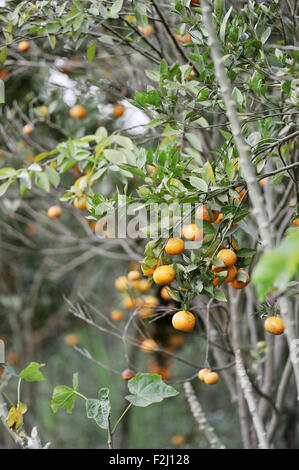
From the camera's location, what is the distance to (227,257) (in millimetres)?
812

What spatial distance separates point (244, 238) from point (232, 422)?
73.7 inches

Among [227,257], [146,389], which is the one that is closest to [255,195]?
[227,257]

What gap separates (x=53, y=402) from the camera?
2.74 ft

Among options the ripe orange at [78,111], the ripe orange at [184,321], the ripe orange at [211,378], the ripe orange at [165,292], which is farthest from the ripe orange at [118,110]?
the ripe orange at [184,321]

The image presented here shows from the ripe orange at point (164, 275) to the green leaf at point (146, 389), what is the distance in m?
0.16

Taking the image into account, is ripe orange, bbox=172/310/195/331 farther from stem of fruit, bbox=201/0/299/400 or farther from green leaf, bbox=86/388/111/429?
stem of fruit, bbox=201/0/299/400

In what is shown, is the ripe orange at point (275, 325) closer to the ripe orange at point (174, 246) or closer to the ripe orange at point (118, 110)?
the ripe orange at point (174, 246)

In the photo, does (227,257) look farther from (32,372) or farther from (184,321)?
(32,372)

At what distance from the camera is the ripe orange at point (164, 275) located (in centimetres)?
A: 80

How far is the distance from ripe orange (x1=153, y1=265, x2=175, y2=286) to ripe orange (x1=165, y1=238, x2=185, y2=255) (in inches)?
1.1

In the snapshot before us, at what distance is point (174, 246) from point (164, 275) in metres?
0.06

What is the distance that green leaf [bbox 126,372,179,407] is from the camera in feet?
2.61

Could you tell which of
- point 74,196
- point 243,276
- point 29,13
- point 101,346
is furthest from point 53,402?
point 101,346

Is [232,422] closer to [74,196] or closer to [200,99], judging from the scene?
[74,196]
